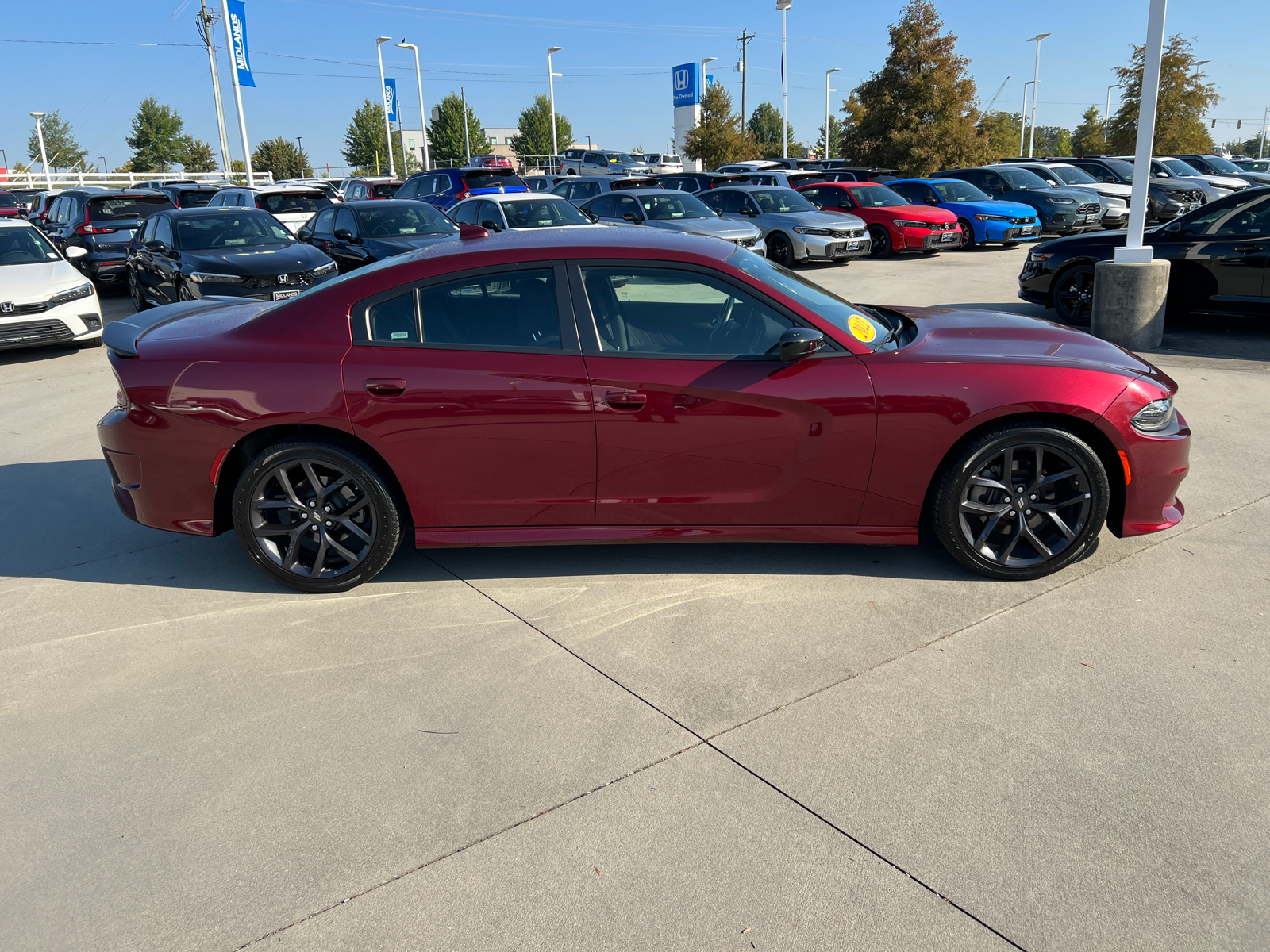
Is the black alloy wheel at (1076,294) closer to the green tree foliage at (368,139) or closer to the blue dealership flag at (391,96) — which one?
the blue dealership flag at (391,96)

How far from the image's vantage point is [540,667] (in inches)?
142

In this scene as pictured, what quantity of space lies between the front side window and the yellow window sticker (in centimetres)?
35

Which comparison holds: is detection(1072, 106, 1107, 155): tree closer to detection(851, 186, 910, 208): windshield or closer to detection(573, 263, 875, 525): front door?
detection(851, 186, 910, 208): windshield

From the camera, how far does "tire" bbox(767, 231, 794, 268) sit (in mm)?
17344

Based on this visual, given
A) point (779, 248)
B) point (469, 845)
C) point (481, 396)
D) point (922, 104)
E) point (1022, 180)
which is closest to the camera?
point (469, 845)

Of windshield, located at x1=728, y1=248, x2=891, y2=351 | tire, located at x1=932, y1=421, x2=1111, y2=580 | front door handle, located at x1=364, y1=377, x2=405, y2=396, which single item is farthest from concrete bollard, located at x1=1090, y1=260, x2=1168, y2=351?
front door handle, located at x1=364, y1=377, x2=405, y2=396

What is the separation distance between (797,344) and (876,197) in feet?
55.1

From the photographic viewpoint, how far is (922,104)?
29047 mm

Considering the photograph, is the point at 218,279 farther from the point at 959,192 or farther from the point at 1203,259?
the point at 959,192

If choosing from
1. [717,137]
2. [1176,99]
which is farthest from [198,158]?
[1176,99]

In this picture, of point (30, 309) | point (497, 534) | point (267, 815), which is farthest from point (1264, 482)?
point (30, 309)

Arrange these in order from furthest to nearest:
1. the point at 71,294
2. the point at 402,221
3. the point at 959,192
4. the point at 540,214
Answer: the point at 959,192, the point at 540,214, the point at 402,221, the point at 71,294

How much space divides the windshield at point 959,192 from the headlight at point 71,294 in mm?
16050

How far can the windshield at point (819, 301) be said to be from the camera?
417cm
